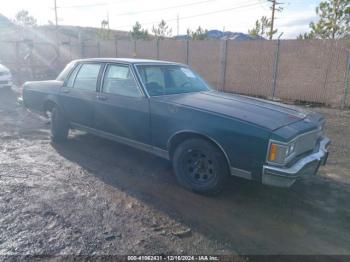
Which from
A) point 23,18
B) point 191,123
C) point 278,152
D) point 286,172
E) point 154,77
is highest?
point 23,18

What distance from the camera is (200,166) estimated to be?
3723 millimetres

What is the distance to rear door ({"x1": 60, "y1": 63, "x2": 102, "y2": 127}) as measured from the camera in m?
4.82

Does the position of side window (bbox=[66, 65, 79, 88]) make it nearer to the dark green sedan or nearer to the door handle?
the dark green sedan

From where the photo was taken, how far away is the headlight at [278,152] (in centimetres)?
304

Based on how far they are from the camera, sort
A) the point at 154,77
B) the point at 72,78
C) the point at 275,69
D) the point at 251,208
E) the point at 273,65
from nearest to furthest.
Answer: the point at 251,208
the point at 154,77
the point at 72,78
the point at 275,69
the point at 273,65

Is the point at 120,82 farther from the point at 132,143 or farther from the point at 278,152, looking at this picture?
the point at 278,152

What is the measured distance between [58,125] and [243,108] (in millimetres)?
3575

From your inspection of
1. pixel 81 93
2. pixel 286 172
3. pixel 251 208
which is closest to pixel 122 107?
pixel 81 93

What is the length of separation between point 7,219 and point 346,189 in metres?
4.25

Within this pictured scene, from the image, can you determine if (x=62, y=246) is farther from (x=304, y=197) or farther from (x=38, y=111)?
(x=38, y=111)

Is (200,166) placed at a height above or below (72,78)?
below

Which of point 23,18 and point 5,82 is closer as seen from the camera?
point 5,82

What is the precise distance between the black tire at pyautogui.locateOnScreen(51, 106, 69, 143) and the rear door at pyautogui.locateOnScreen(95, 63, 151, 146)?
1028mm

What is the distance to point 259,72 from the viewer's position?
11.7m
